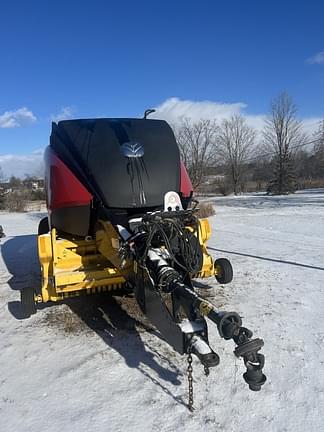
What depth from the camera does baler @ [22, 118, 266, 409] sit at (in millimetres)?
3238

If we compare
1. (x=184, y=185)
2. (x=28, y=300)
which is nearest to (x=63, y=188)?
(x=28, y=300)

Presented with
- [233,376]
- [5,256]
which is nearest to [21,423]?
[233,376]

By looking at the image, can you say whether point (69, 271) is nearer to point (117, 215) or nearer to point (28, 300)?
point (28, 300)

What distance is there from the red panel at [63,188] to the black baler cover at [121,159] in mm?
63

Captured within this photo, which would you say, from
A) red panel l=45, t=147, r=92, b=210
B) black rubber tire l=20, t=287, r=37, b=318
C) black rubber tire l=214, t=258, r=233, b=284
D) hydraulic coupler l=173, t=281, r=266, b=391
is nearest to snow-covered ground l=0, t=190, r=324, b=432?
black rubber tire l=20, t=287, r=37, b=318

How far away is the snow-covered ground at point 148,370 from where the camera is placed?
2576 millimetres

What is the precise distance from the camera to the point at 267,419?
253 centimetres

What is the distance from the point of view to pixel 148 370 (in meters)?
3.18

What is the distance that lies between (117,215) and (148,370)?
1.53m

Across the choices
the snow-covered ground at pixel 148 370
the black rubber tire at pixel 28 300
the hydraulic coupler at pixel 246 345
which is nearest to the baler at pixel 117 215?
the black rubber tire at pixel 28 300

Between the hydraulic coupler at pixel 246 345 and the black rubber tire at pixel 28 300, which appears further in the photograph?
the black rubber tire at pixel 28 300

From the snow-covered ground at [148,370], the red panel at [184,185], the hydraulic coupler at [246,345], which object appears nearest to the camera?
Answer: the hydraulic coupler at [246,345]

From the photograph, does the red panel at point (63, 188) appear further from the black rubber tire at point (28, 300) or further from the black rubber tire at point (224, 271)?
the black rubber tire at point (224, 271)

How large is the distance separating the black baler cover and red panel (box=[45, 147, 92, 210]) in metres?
0.06
